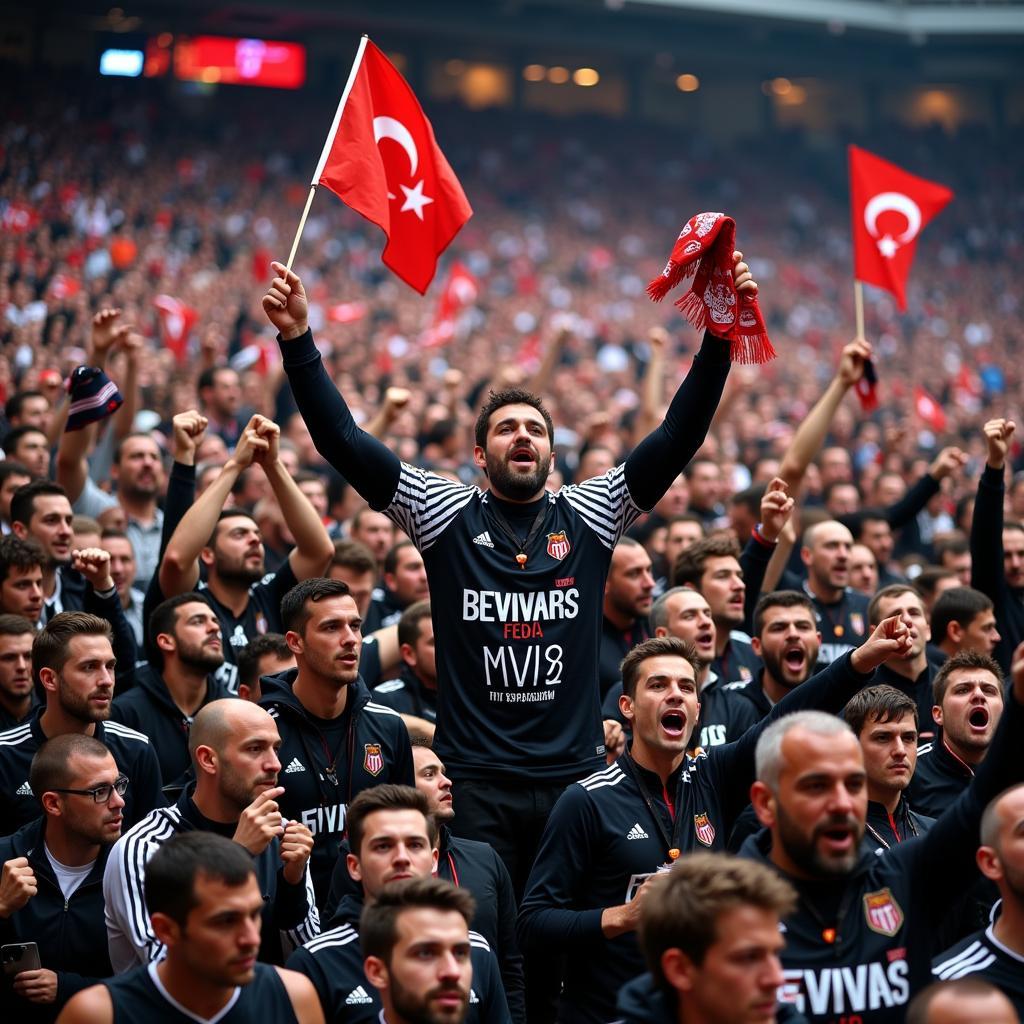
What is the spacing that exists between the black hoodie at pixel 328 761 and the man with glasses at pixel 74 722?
1.95 feet

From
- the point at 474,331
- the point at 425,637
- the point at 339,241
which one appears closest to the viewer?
the point at 425,637

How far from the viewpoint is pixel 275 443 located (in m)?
6.33

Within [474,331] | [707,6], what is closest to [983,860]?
[474,331]

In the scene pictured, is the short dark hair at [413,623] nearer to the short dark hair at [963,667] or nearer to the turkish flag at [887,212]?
the short dark hair at [963,667]

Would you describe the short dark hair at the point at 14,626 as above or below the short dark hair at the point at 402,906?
above

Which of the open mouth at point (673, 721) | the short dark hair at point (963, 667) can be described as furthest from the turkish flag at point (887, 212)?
the open mouth at point (673, 721)

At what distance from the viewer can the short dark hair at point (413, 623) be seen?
689 cm

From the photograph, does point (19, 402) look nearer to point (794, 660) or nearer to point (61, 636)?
point (61, 636)

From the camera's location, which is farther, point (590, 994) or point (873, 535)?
point (873, 535)

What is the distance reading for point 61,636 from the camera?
5.82m

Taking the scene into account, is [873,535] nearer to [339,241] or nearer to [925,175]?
[339,241]

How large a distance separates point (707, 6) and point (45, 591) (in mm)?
25348

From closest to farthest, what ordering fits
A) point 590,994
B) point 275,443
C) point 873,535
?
point 590,994, point 275,443, point 873,535

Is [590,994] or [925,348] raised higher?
[925,348]
